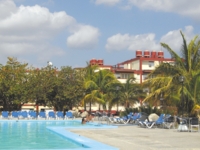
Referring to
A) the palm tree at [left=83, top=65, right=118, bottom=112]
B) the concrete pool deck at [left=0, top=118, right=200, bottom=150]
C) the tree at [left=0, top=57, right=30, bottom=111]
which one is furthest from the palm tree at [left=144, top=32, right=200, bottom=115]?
the tree at [left=0, top=57, right=30, bottom=111]

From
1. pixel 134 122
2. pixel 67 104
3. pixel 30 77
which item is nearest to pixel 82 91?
pixel 67 104

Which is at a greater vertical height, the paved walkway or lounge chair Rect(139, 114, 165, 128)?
lounge chair Rect(139, 114, 165, 128)

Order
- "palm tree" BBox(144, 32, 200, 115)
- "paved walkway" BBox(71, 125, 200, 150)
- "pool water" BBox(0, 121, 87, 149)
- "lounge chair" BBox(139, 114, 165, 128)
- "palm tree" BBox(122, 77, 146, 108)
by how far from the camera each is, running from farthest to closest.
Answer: "palm tree" BBox(122, 77, 146, 108)
"palm tree" BBox(144, 32, 200, 115)
"lounge chair" BBox(139, 114, 165, 128)
"pool water" BBox(0, 121, 87, 149)
"paved walkway" BBox(71, 125, 200, 150)

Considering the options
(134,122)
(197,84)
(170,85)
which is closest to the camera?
(197,84)

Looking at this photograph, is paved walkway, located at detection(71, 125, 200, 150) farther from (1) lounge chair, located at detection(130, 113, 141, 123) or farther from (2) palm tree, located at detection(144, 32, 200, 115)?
(1) lounge chair, located at detection(130, 113, 141, 123)

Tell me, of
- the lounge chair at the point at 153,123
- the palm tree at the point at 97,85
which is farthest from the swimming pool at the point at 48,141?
the palm tree at the point at 97,85

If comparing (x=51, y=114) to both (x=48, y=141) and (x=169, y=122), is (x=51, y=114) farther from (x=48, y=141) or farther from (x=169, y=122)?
(x=48, y=141)

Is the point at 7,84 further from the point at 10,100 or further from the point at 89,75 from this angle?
the point at 89,75

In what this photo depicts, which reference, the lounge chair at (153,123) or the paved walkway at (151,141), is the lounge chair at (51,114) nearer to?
the lounge chair at (153,123)

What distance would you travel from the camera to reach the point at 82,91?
143ft

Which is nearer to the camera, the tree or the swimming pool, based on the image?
the swimming pool

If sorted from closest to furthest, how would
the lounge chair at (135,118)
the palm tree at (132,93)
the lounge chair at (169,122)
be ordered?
the lounge chair at (169,122)
the lounge chair at (135,118)
the palm tree at (132,93)

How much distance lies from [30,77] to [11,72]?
8.05 feet

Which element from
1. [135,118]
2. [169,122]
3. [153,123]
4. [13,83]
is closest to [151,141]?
[169,122]
